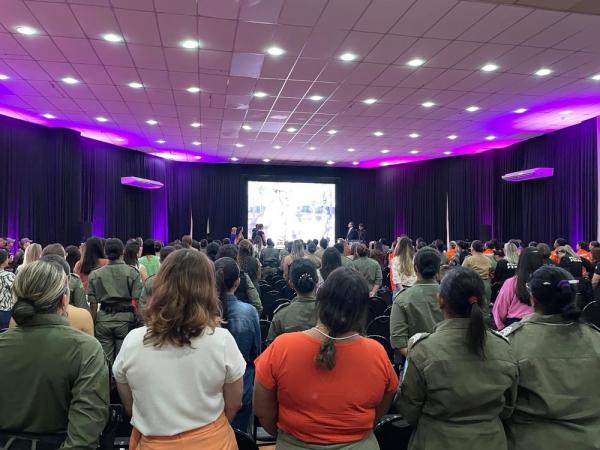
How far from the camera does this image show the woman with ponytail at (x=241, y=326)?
8.83 ft

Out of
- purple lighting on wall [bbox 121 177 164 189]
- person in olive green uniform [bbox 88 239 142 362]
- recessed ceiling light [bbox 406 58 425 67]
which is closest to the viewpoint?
person in olive green uniform [bbox 88 239 142 362]

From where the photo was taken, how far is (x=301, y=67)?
7594 millimetres

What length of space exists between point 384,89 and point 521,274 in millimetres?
6153

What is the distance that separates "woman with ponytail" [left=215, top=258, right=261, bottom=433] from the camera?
2691 mm

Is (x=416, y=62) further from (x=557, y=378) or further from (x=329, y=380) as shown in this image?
(x=329, y=380)

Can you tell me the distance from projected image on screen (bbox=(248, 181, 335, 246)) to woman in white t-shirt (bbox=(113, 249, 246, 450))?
1675cm

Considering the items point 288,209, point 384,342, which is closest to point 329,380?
point 384,342

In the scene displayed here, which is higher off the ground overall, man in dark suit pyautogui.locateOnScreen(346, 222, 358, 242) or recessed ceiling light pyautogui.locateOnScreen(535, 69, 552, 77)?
recessed ceiling light pyautogui.locateOnScreen(535, 69, 552, 77)

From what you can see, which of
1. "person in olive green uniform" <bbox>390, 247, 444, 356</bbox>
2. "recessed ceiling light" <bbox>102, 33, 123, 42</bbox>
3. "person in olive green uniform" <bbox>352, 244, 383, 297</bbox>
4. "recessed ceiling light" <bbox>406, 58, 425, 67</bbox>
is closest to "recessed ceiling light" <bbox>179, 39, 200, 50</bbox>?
"recessed ceiling light" <bbox>102, 33, 123, 42</bbox>

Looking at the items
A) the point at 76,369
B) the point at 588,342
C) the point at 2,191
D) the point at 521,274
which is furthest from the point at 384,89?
the point at 2,191

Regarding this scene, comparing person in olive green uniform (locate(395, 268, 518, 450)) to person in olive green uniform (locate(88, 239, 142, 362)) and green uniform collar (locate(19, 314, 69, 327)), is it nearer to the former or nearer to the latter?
green uniform collar (locate(19, 314, 69, 327))

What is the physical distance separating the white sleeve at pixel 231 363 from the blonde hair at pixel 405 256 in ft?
13.8

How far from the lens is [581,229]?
11.4 m

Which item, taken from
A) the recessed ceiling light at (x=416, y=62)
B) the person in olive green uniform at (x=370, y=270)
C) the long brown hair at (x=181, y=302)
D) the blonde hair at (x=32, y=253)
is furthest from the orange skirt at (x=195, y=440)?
the recessed ceiling light at (x=416, y=62)
